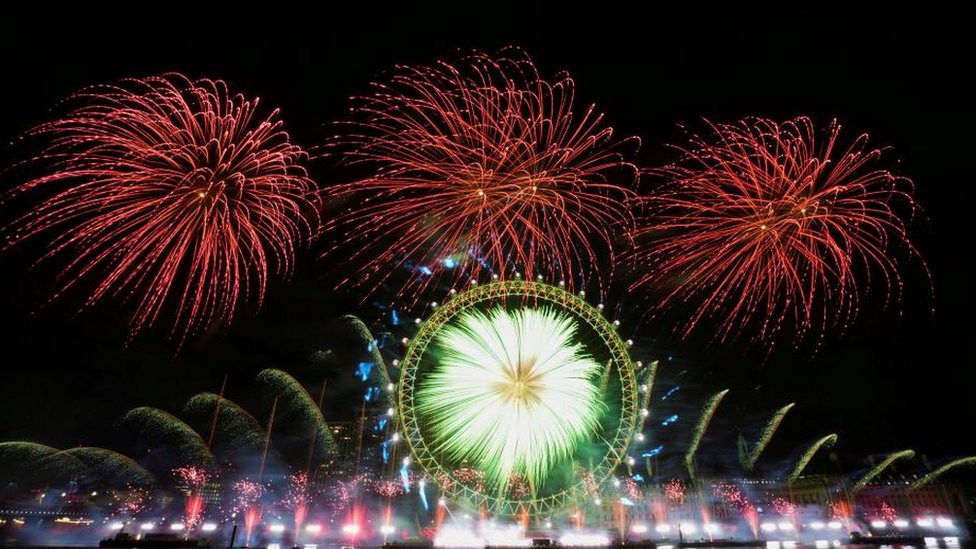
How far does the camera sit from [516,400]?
116 feet

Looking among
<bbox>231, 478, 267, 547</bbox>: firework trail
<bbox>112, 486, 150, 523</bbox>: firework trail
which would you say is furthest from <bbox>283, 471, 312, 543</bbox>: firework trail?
<bbox>112, 486, 150, 523</bbox>: firework trail

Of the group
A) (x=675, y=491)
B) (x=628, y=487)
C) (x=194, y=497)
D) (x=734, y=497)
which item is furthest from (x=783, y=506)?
(x=194, y=497)

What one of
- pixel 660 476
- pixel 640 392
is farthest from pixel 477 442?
pixel 660 476

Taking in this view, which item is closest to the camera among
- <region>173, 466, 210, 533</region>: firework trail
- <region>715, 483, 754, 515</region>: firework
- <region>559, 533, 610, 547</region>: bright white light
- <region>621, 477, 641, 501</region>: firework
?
<region>559, 533, 610, 547</region>: bright white light

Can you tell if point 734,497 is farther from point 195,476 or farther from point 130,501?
point 130,501

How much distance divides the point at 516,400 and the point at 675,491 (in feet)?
125

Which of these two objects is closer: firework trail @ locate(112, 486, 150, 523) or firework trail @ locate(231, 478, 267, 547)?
firework trail @ locate(231, 478, 267, 547)

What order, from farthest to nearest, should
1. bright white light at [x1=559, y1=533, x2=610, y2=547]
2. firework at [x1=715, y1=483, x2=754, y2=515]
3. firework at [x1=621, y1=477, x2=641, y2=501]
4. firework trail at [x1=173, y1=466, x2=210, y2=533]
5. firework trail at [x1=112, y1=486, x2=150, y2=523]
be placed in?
firework at [x1=715, y1=483, x2=754, y2=515] → firework trail at [x1=112, y1=486, x2=150, y2=523] → firework at [x1=621, y1=477, x2=641, y2=501] → firework trail at [x1=173, y1=466, x2=210, y2=533] → bright white light at [x1=559, y1=533, x2=610, y2=547]

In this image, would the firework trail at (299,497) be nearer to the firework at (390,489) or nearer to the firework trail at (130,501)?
the firework at (390,489)

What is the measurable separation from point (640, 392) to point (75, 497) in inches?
2948

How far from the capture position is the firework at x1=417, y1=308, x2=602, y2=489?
114 feet

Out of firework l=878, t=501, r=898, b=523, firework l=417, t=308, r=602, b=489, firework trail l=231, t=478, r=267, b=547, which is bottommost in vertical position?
firework l=878, t=501, r=898, b=523

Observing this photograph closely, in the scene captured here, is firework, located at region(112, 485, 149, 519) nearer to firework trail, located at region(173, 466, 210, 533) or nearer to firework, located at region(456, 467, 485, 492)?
firework trail, located at region(173, 466, 210, 533)

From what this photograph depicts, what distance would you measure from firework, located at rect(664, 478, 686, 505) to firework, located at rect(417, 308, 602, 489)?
34.6 metres
